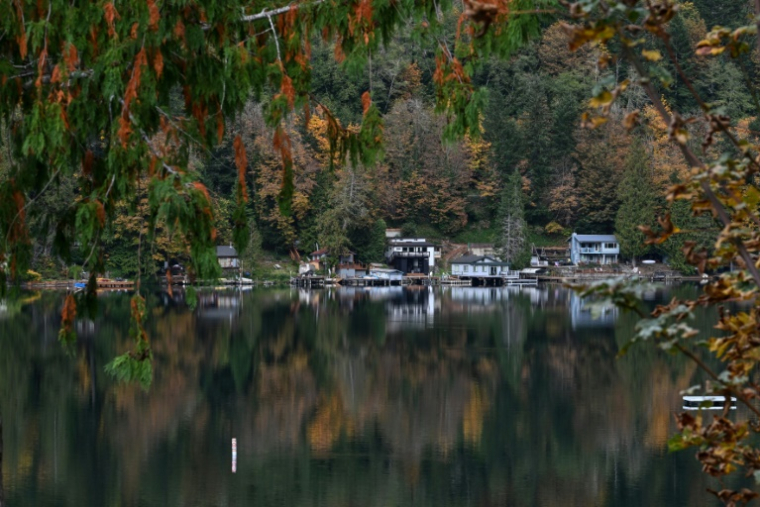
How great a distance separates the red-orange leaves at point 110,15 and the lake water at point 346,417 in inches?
114

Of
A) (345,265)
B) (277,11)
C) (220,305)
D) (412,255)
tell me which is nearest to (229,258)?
(345,265)

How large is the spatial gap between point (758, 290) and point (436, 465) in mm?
16676

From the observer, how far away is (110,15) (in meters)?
6.80

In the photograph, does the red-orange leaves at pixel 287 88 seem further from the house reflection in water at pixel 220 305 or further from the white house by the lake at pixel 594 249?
the white house by the lake at pixel 594 249

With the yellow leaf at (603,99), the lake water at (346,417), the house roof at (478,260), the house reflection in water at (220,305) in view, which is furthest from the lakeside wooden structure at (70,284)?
the yellow leaf at (603,99)

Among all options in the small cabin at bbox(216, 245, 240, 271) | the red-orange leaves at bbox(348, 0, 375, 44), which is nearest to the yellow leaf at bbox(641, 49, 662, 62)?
the red-orange leaves at bbox(348, 0, 375, 44)

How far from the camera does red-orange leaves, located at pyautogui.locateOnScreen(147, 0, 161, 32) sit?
6582 millimetres

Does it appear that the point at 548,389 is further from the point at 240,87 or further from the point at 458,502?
the point at 240,87

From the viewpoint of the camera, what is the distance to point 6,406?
80.2 feet

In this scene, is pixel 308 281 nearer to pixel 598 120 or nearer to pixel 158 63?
pixel 158 63

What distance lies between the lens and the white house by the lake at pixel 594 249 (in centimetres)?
6888

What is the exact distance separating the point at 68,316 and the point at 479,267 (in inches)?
2493

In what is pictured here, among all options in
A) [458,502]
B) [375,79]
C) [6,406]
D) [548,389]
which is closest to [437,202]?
[375,79]

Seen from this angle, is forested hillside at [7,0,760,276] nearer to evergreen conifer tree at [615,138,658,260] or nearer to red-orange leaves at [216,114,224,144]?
evergreen conifer tree at [615,138,658,260]
